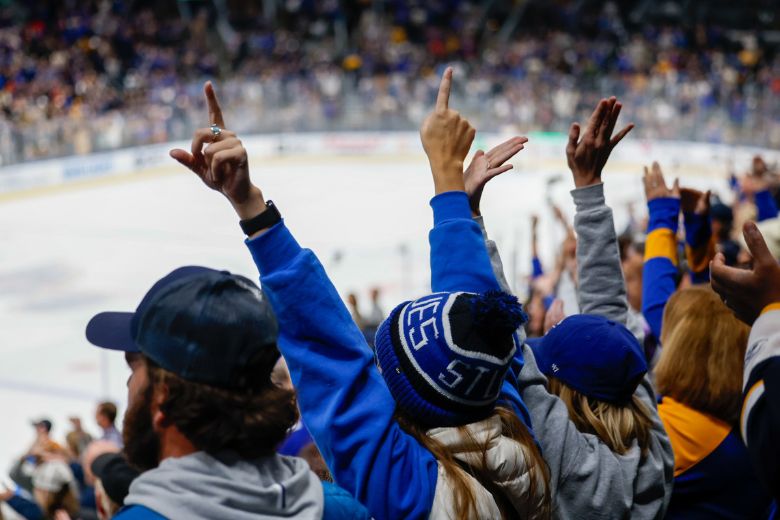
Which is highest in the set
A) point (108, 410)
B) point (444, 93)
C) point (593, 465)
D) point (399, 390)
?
point (444, 93)

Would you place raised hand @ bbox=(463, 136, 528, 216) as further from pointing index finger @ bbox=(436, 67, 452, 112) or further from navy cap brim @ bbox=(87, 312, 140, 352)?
navy cap brim @ bbox=(87, 312, 140, 352)

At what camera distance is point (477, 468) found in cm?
164

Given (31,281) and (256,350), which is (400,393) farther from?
(31,281)

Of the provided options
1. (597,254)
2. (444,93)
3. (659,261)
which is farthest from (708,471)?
(444,93)

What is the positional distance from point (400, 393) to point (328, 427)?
6.1 inches

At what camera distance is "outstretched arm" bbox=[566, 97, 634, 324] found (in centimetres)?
254

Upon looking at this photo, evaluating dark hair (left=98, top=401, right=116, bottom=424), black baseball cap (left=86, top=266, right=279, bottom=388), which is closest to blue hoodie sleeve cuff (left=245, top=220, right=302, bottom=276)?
black baseball cap (left=86, top=266, right=279, bottom=388)

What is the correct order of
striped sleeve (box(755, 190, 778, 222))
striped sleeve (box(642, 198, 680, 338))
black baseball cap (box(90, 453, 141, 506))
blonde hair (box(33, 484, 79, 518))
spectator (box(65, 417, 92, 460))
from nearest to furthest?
black baseball cap (box(90, 453, 141, 506)) → striped sleeve (box(642, 198, 680, 338)) → blonde hair (box(33, 484, 79, 518)) → striped sleeve (box(755, 190, 778, 222)) → spectator (box(65, 417, 92, 460))

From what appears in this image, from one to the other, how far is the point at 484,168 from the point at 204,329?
3.64ft

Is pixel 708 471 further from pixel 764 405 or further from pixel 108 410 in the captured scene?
pixel 108 410

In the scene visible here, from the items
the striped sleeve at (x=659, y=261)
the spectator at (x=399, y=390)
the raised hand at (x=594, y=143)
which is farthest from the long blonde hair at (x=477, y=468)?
the striped sleeve at (x=659, y=261)

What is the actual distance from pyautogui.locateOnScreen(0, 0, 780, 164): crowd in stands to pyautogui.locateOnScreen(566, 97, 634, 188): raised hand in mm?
16102

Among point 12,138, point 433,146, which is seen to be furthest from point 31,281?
point 433,146

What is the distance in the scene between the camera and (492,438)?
5.46 ft
